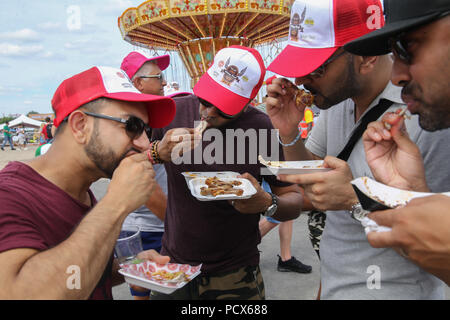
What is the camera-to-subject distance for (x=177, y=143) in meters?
2.33

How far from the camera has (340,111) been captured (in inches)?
82.5

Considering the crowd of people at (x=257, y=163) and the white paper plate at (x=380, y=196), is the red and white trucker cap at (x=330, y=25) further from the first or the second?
the white paper plate at (x=380, y=196)

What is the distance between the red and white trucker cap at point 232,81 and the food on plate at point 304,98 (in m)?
0.55

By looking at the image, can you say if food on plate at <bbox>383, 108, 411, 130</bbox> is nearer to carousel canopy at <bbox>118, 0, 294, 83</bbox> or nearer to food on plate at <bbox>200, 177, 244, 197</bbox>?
food on plate at <bbox>200, 177, 244, 197</bbox>

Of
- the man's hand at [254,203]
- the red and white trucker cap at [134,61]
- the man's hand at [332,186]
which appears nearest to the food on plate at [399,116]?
the man's hand at [332,186]

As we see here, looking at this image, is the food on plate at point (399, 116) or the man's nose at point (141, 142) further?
the man's nose at point (141, 142)

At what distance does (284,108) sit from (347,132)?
52 centimetres

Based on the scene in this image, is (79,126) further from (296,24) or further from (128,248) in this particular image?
(296,24)

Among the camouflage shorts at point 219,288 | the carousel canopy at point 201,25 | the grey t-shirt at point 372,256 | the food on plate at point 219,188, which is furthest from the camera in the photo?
the carousel canopy at point 201,25

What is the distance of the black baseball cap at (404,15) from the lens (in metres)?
1.03
